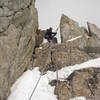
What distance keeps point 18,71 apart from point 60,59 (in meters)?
4.88

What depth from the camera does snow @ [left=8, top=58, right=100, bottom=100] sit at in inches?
1011

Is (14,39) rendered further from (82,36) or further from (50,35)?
(82,36)

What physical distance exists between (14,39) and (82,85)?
7304 mm

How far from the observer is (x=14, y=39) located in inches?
1049

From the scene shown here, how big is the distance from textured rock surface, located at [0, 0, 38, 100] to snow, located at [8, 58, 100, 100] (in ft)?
2.12

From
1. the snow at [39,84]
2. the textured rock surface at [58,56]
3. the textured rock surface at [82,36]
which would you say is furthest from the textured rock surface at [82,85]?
the textured rock surface at [82,36]

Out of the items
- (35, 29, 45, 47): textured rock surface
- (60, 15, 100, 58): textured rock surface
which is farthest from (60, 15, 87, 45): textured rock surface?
(35, 29, 45, 47): textured rock surface

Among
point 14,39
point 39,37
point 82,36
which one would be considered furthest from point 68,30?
point 14,39

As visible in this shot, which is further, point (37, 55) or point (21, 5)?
point (37, 55)

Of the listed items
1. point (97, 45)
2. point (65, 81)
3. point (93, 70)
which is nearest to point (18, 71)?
point (65, 81)

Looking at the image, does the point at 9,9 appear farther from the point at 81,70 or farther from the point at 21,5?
the point at 81,70

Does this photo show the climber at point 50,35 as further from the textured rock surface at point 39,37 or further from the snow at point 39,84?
the snow at point 39,84

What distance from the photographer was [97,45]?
1334 inches

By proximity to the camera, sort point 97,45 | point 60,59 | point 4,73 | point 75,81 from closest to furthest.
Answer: point 4,73
point 75,81
point 60,59
point 97,45
